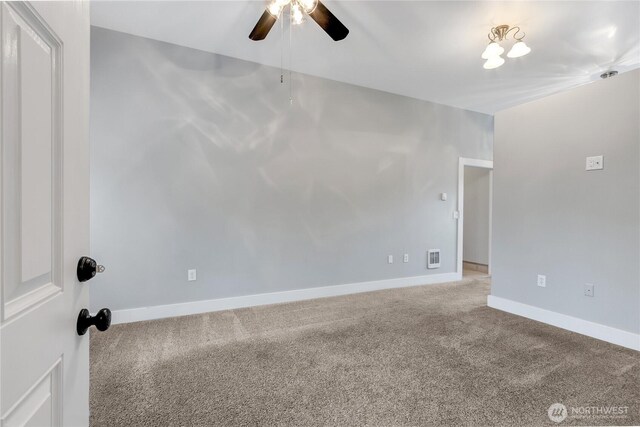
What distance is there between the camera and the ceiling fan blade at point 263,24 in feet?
6.56

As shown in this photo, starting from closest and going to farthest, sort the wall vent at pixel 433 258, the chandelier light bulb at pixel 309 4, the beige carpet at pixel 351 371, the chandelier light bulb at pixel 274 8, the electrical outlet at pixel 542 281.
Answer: the beige carpet at pixel 351 371, the chandelier light bulb at pixel 309 4, the chandelier light bulb at pixel 274 8, the electrical outlet at pixel 542 281, the wall vent at pixel 433 258

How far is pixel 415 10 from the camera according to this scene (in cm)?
242

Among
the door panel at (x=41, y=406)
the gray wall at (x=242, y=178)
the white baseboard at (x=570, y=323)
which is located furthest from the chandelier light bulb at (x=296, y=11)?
the white baseboard at (x=570, y=323)

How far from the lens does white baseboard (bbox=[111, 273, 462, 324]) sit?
282 cm

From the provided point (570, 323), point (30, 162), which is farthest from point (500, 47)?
point (30, 162)

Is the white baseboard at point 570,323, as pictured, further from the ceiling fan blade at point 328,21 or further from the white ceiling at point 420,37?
the ceiling fan blade at point 328,21

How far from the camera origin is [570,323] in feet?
8.82

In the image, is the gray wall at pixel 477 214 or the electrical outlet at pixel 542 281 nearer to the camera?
the electrical outlet at pixel 542 281

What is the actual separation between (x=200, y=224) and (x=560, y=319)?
3593 millimetres

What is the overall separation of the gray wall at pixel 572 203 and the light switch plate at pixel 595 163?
37 millimetres

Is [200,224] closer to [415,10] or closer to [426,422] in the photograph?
[426,422]

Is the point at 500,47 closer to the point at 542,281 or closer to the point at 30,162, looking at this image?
the point at 542,281

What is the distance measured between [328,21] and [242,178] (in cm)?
181

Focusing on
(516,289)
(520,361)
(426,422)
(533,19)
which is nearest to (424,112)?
(533,19)
